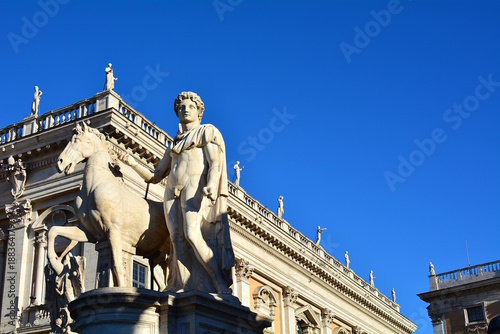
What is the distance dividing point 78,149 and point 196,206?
1.92 m

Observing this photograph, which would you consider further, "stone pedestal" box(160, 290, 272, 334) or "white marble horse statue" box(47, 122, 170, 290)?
"white marble horse statue" box(47, 122, 170, 290)

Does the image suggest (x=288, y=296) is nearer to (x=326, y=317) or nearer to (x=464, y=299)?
(x=326, y=317)

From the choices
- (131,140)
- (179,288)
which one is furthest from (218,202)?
(131,140)

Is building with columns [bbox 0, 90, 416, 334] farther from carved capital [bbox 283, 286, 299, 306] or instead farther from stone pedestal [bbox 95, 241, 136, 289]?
stone pedestal [bbox 95, 241, 136, 289]

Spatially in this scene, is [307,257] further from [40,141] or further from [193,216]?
[193,216]

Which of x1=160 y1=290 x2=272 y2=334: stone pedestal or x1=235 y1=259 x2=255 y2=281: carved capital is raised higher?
x1=235 y1=259 x2=255 y2=281: carved capital

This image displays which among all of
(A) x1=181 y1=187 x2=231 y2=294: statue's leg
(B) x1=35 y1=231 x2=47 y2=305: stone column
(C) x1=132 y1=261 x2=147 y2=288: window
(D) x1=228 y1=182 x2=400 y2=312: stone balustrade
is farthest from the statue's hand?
(D) x1=228 y1=182 x2=400 y2=312: stone balustrade

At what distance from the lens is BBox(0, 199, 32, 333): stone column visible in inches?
1056

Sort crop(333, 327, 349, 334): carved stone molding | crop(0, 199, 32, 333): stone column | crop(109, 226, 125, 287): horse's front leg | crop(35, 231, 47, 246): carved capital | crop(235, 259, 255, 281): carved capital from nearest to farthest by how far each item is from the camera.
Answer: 1. crop(109, 226, 125, 287): horse's front leg
2. crop(0, 199, 32, 333): stone column
3. crop(35, 231, 47, 246): carved capital
4. crop(235, 259, 255, 281): carved capital
5. crop(333, 327, 349, 334): carved stone molding

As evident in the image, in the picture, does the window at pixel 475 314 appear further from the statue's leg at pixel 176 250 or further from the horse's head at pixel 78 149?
the horse's head at pixel 78 149

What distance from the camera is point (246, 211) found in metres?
37.2

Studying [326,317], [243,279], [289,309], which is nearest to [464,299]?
[326,317]

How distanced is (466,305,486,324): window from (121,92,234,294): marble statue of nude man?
44642 millimetres

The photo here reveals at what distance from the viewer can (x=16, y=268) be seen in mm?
27609
